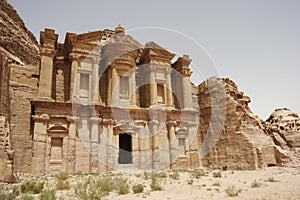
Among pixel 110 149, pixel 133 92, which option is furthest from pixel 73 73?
pixel 110 149

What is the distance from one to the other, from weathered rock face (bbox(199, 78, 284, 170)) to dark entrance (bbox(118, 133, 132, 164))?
6410mm

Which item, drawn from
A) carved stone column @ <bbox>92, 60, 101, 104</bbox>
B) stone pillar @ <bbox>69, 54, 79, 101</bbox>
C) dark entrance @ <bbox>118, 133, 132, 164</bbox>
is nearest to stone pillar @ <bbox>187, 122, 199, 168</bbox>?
dark entrance @ <bbox>118, 133, 132, 164</bbox>

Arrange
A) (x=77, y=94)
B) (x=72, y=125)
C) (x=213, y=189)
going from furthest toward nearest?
1. (x=77, y=94)
2. (x=72, y=125)
3. (x=213, y=189)

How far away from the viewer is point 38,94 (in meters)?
18.5

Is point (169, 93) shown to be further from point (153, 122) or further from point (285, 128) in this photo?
point (285, 128)

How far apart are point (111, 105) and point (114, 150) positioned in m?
3.31

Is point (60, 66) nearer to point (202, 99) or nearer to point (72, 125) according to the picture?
point (72, 125)

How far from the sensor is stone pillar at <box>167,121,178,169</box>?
2055 centimetres

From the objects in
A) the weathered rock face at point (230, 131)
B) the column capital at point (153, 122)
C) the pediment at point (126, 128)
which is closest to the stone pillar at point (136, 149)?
the pediment at point (126, 128)

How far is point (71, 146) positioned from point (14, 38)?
1511cm

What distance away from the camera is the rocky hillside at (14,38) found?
2506 centimetres

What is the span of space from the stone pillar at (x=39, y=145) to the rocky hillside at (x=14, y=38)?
9802mm

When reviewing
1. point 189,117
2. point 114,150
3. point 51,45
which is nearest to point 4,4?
point 51,45

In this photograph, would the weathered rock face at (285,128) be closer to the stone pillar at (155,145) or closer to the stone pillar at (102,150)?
the stone pillar at (155,145)
